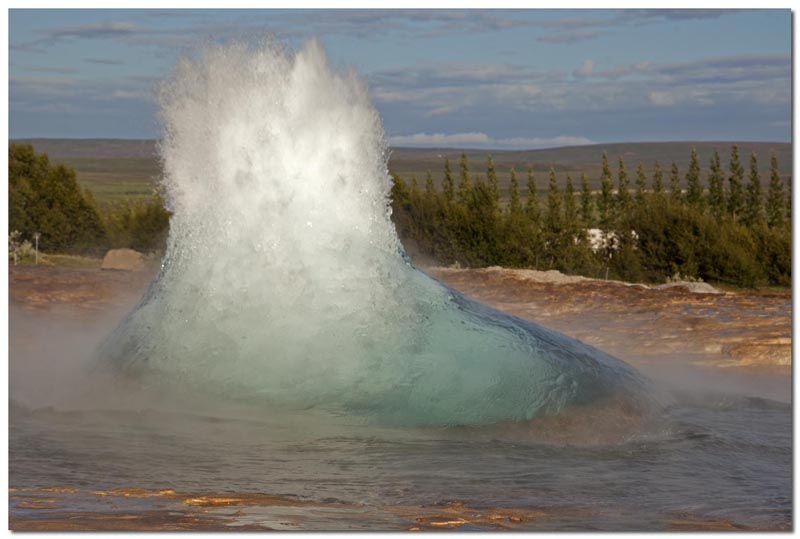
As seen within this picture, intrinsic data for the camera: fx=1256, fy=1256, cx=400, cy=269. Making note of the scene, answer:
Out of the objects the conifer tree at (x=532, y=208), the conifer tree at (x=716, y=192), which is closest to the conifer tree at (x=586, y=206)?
the conifer tree at (x=532, y=208)

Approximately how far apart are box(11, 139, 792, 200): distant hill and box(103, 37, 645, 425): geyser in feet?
200

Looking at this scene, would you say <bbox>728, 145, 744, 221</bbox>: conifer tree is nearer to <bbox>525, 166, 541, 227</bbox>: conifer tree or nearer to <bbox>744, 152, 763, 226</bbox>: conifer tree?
<bbox>744, 152, 763, 226</bbox>: conifer tree

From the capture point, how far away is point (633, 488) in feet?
14.2

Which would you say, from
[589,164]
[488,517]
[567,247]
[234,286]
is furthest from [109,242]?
[589,164]

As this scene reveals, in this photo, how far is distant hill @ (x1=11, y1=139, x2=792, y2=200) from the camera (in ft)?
255

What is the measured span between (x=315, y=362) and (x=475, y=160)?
3320 inches

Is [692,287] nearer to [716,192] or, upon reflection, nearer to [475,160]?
[716,192]

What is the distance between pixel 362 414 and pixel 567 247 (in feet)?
107

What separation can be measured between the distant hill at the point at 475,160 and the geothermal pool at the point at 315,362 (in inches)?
2394

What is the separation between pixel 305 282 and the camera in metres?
5.37

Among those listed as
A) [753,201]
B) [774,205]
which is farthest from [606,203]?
[774,205]

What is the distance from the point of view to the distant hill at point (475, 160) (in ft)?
255

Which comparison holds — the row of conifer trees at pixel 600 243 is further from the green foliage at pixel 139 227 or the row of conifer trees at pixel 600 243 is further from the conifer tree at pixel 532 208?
the green foliage at pixel 139 227

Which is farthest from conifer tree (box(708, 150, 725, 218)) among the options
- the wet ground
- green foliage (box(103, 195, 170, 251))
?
the wet ground
